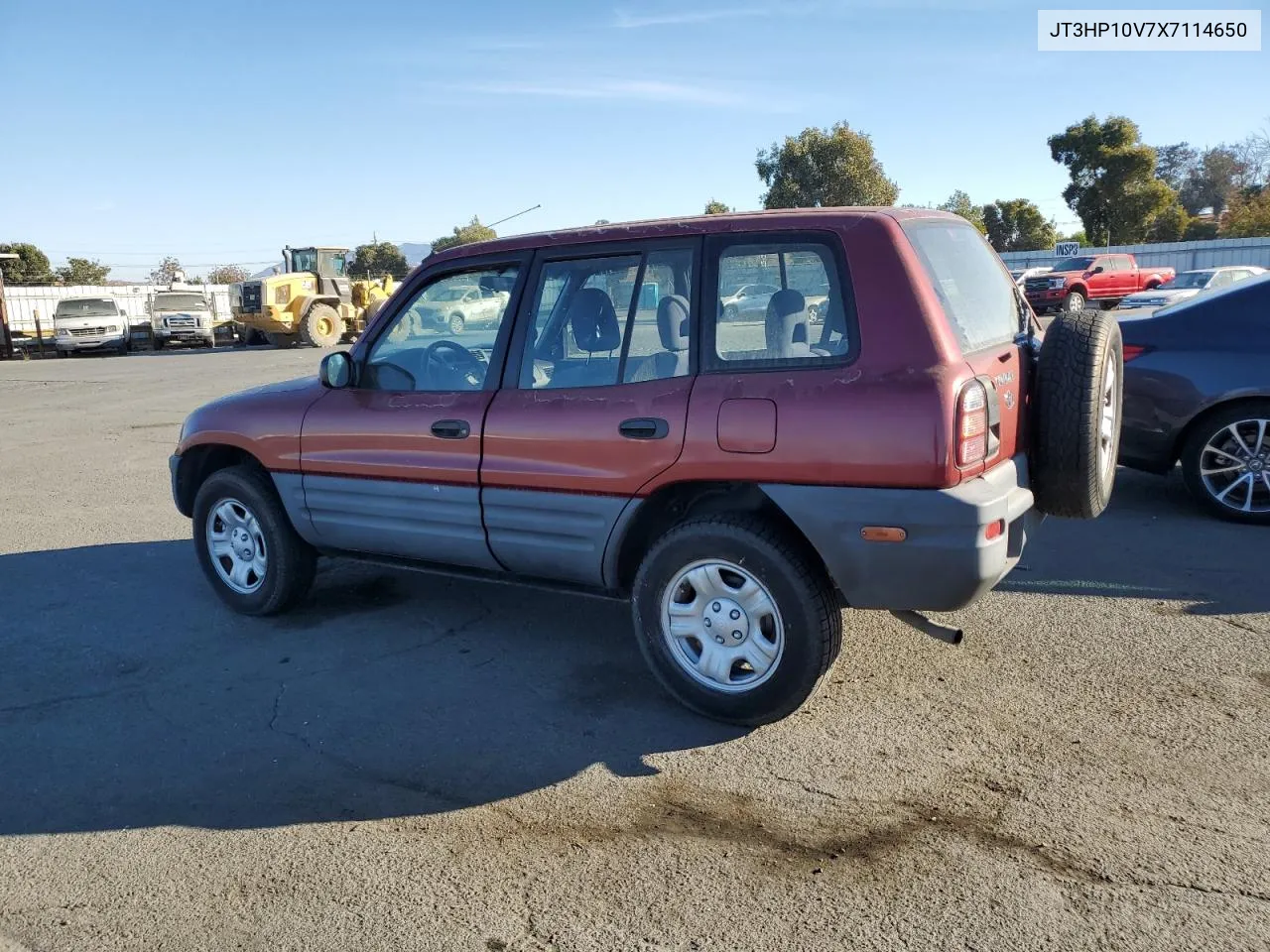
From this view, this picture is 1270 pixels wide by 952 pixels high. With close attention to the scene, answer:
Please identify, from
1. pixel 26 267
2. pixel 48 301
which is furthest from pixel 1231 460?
pixel 26 267

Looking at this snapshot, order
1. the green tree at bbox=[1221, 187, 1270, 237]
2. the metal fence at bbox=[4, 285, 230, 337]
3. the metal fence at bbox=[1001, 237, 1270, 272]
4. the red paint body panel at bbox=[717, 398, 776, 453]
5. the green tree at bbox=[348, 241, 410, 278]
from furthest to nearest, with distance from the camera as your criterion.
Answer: the green tree at bbox=[348, 241, 410, 278] → the green tree at bbox=[1221, 187, 1270, 237] → the metal fence at bbox=[4, 285, 230, 337] → the metal fence at bbox=[1001, 237, 1270, 272] → the red paint body panel at bbox=[717, 398, 776, 453]

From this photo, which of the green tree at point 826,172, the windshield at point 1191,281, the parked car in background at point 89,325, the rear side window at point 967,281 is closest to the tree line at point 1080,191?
the green tree at point 826,172

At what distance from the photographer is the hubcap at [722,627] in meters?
3.85

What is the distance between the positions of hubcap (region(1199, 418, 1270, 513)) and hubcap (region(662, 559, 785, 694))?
4129 millimetres

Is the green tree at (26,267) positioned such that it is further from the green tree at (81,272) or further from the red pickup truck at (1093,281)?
the red pickup truck at (1093,281)

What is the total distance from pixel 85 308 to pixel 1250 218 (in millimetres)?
49452

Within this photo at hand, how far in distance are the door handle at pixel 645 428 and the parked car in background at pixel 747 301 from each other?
1.55 ft

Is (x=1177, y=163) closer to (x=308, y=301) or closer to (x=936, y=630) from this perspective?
(x=308, y=301)

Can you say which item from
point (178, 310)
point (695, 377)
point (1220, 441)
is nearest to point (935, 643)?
point (695, 377)

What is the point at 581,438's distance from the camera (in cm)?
414

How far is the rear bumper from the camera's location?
349cm

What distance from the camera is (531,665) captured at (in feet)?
15.2

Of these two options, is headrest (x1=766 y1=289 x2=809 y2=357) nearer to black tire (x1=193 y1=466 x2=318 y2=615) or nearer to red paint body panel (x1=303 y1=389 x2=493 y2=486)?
red paint body panel (x1=303 y1=389 x2=493 y2=486)

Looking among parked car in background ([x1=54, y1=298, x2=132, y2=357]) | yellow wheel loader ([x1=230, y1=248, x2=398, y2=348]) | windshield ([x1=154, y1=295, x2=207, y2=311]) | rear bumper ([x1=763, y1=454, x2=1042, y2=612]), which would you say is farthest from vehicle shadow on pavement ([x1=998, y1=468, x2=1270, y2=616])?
windshield ([x1=154, y1=295, x2=207, y2=311])
